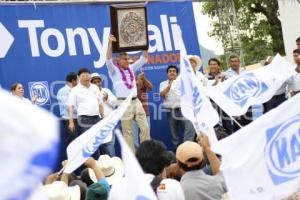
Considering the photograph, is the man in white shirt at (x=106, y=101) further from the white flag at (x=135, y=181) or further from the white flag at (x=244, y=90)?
the white flag at (x=135, y=181)

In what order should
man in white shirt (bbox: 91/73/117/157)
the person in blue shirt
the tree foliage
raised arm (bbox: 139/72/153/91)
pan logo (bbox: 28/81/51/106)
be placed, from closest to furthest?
man in white shirt (bbox: 91/73/117/157) < the person in blue shirt < pan logo (bbox: 28/81/51/106) < raised arm (bbox: 139/72/153/91) < the tree foliage

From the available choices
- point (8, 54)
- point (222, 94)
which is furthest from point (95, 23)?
point (222, 94)

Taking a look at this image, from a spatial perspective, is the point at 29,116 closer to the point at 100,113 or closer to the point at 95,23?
the point at 100,113

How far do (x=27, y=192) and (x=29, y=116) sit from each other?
0.17 m

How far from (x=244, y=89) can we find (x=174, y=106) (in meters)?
4.33

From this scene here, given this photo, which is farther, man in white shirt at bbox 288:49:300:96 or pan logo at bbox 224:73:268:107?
man in white shirt at bbox 288:49:300:96

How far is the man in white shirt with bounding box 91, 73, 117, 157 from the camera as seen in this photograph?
36.0 ft

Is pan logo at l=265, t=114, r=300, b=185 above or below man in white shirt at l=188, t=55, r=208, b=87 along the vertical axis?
below

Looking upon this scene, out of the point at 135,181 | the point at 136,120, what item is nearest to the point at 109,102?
the point at 136,120

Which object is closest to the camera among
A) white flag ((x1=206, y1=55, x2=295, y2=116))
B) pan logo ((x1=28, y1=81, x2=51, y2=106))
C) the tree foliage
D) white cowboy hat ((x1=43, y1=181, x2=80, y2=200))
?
white cowboy hat ((x1=43, y1=181, x2=80, y2=200))

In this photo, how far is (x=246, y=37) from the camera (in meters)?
29.3

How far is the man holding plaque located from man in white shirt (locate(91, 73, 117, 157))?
27cm

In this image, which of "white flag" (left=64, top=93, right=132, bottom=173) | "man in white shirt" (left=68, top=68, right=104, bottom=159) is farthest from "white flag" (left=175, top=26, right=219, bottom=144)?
"man in white shirt" (left=68, top=68, right=104, bottom=159)

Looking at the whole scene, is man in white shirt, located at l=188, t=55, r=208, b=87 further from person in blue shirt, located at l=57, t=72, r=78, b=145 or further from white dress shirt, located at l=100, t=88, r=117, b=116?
person in blue shirt, located at l=57, t=72, r=78, b=145
